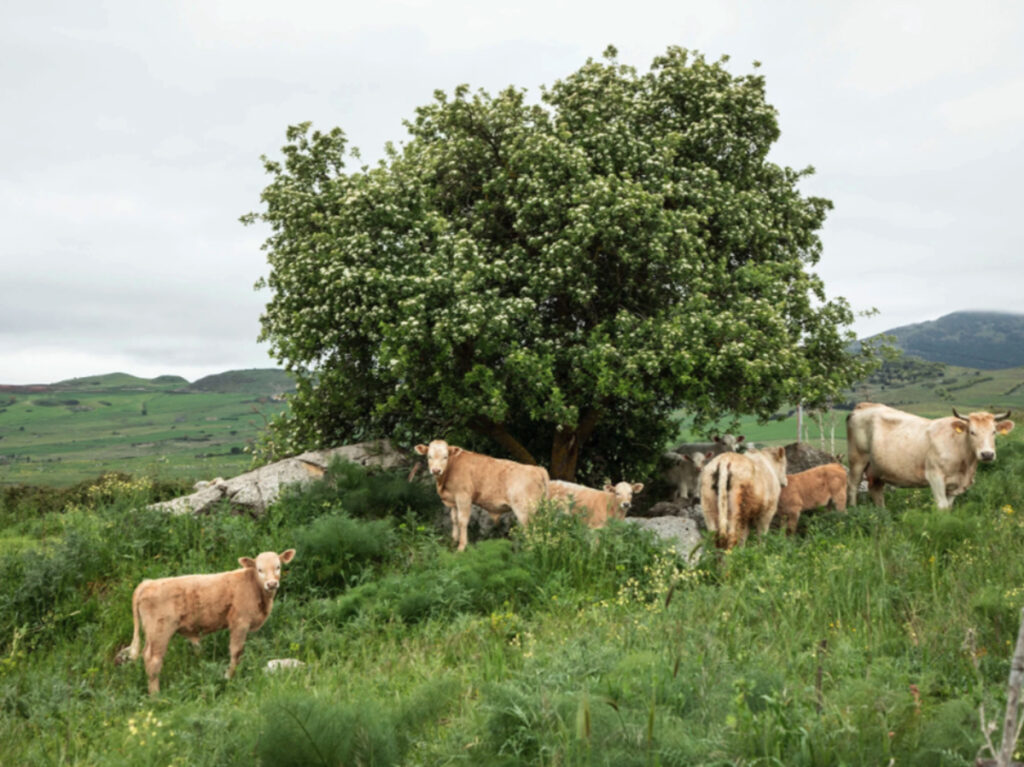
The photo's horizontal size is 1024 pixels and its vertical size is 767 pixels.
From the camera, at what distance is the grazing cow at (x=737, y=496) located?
1295cm

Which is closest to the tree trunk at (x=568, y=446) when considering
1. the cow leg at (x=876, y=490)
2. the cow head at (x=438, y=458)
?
the cow head at (x=438, y=458)

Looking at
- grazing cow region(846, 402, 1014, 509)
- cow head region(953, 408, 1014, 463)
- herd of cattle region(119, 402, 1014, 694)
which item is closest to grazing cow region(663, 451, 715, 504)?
herd of cattle region(119, 402, 1014, 694)

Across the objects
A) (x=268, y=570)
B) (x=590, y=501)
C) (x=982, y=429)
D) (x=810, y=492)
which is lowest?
(x=810, y=492)

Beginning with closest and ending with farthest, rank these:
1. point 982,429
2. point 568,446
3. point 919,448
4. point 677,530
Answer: point 677,530, point 982,429, point 919,448, point 568,446

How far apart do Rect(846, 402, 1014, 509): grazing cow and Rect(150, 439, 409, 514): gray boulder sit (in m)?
11.1

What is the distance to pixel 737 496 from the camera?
13000 mm

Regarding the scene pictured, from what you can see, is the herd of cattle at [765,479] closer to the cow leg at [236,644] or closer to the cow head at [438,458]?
the cow head at [438,458]

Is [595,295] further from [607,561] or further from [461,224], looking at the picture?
[607,561]

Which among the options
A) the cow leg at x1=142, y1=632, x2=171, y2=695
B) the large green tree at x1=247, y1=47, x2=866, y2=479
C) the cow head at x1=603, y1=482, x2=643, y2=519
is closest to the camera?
the cow leg at x1=142, y1=632, x2=171, y2=695

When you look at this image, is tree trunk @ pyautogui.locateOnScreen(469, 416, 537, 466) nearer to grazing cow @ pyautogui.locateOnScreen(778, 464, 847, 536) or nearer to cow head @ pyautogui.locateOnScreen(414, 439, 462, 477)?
cow head @ pyautogui.locateOnScreen(414, 439, 462, 477)

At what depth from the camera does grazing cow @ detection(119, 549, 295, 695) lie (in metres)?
8.66

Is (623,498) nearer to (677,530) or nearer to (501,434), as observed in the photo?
(677,530)

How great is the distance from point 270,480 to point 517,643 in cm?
1032

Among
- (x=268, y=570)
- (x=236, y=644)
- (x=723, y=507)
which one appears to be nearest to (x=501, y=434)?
(x=723, y=507)
